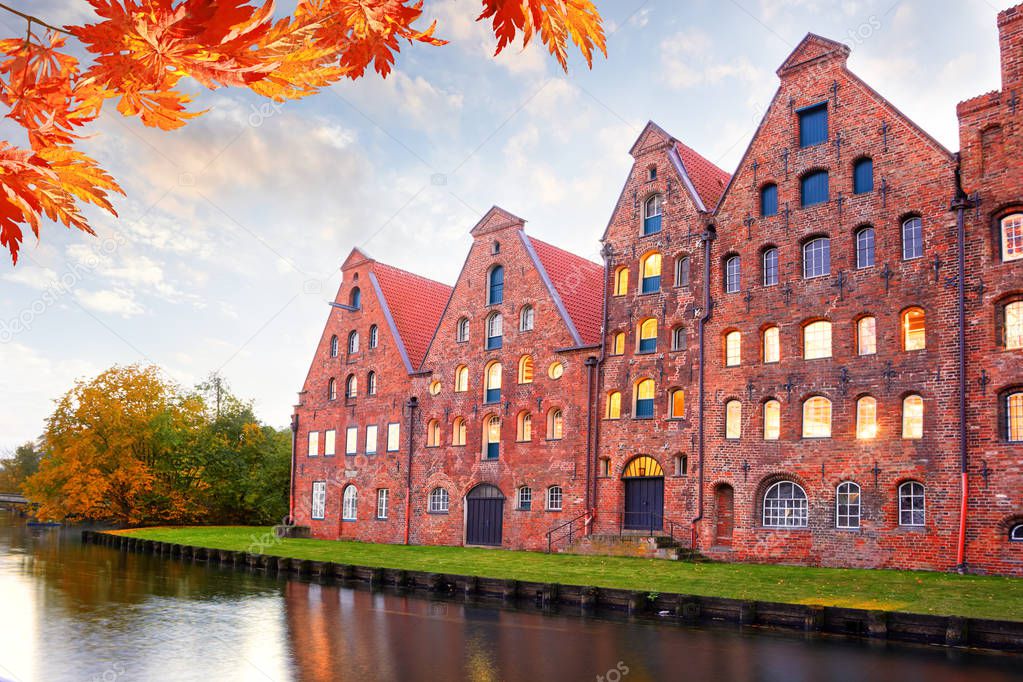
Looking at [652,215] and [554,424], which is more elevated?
[652,215]

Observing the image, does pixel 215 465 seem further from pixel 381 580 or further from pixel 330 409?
pixel 381 580

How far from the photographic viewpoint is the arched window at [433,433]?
41.0 metres

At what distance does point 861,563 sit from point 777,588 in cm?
523

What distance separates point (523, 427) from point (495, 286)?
667cm

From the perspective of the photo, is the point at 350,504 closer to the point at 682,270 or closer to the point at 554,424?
the point at 554,424

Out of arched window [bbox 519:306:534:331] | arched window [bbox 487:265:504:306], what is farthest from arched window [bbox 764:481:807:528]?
arched window [bbox 487:265:504:306]

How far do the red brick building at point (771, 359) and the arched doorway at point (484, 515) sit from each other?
0.35ft

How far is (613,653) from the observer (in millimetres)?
15773

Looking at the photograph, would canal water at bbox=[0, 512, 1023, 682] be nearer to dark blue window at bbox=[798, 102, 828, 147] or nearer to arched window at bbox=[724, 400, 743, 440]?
arched window at bbox=[724, 400, 743, 440]

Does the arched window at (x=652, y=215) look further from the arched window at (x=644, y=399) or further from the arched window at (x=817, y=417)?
the arched window at (x=817, y=417)

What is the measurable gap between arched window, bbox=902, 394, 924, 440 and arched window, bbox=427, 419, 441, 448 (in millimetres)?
20973

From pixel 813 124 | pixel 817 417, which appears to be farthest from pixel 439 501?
pixel 813 124

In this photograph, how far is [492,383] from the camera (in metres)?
39.2

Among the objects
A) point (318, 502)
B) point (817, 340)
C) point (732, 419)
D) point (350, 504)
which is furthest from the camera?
point (318, 502)
